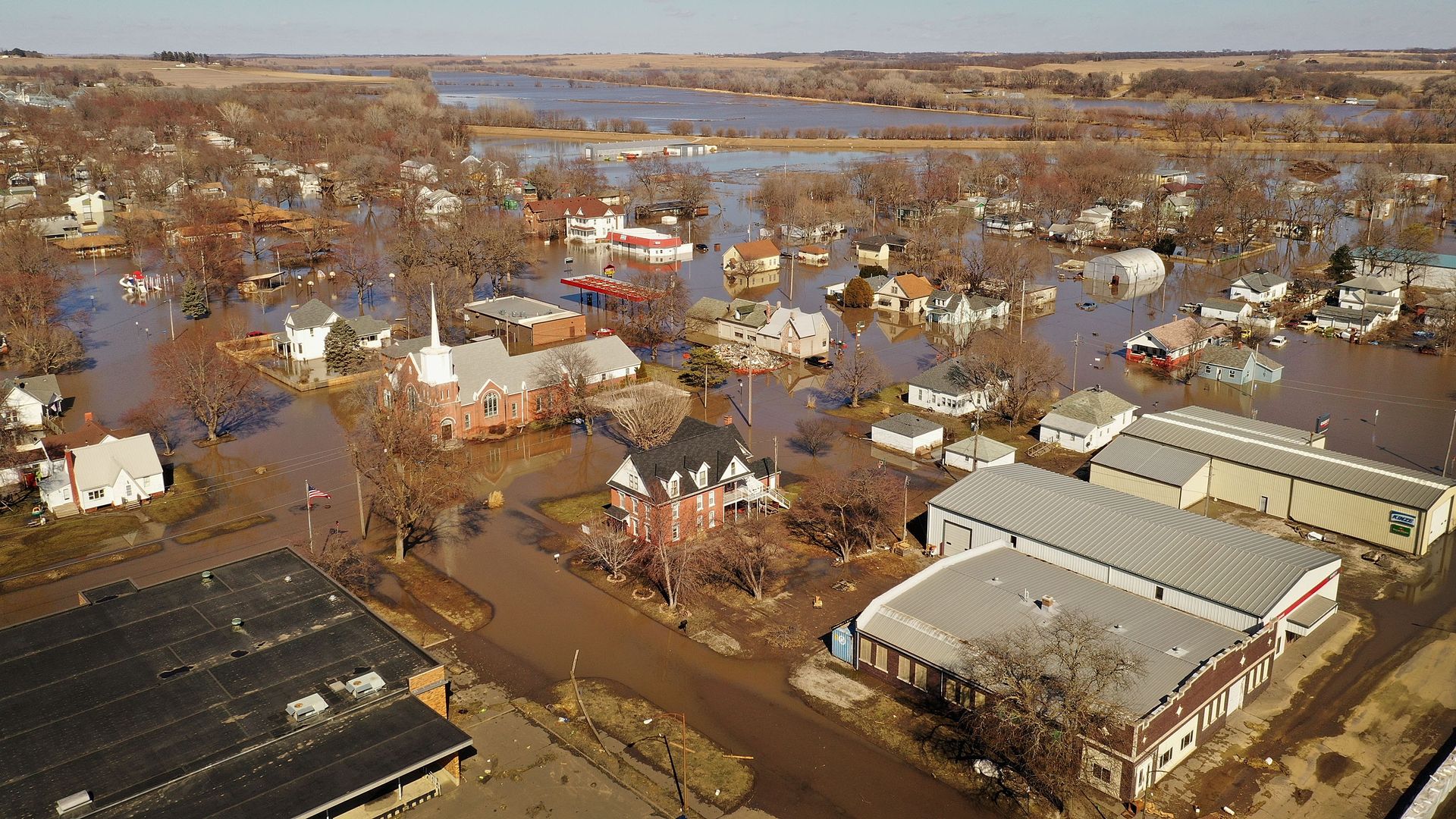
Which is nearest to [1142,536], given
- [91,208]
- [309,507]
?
[309,507]

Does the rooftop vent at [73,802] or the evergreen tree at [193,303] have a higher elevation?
the evergreen tree at [193,303]

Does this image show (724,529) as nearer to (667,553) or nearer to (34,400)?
(667,553)

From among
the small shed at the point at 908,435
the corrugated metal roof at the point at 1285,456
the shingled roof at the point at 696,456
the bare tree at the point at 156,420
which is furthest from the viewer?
the bare tree at the point at 156,420

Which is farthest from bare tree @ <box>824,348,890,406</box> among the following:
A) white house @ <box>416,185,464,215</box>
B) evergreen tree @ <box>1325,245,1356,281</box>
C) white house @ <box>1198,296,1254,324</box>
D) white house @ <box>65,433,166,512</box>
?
white house @ <box>416,185,464,215</box>

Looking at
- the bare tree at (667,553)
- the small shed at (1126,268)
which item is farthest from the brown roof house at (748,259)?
the bare tree at (667,553)

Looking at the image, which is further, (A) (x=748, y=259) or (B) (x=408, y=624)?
(A) (x=748, y=259)

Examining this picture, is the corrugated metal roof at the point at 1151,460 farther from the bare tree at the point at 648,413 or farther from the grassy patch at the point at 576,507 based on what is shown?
the grassy patch at the point at 576,507
